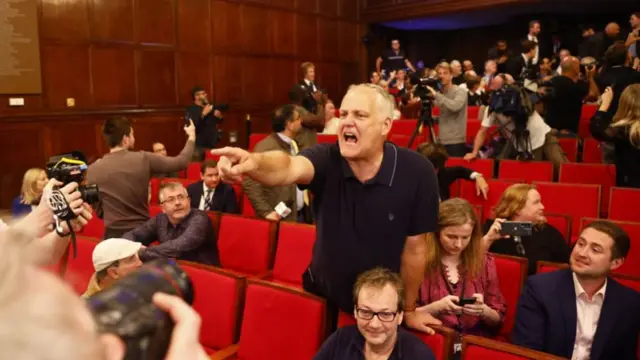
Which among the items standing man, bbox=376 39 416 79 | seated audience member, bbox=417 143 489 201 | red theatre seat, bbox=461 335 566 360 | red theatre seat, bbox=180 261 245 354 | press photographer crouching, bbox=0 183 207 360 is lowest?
red theatre seat, bbox=180 261 245 354

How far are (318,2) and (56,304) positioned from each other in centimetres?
1076

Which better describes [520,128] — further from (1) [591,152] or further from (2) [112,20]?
(2) [112,20]

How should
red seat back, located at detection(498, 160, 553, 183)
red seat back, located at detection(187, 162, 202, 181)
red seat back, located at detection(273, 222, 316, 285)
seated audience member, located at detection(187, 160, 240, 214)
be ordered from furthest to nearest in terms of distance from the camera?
1. red seat back, located at detection(187, 162, 202, 181)
2. red seat back, located at detection(498, 160, 553, 183)
3. seated audience member, located at detection(187, 160, 240, 214)
4. red seat back, located at detection(273, 222, 316, 285)

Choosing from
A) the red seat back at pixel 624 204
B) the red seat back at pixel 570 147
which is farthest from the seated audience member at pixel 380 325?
the red seat back at pixel 570 147

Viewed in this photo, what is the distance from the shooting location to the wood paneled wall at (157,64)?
6922 millimetres

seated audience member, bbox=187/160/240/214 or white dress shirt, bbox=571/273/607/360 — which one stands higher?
seated audience member, bbox=187/160/240/214

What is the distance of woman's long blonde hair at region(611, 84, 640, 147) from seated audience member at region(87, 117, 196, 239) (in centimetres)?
280

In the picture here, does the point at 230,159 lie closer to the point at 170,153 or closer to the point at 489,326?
the point at 489,326

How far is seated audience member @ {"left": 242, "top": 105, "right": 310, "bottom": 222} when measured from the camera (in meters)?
3.87

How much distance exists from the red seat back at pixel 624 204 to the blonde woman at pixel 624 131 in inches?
9.9

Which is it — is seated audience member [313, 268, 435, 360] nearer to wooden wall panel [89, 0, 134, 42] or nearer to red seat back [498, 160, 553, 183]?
red seat back [498, 160, 553, 183]

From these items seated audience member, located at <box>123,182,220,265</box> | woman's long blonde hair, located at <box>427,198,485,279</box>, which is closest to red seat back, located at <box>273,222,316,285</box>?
seated audience member, located at <box>123,182,220,265</box>

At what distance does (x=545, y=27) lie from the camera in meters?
11.0

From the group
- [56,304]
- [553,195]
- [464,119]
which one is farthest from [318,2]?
[56,304]
